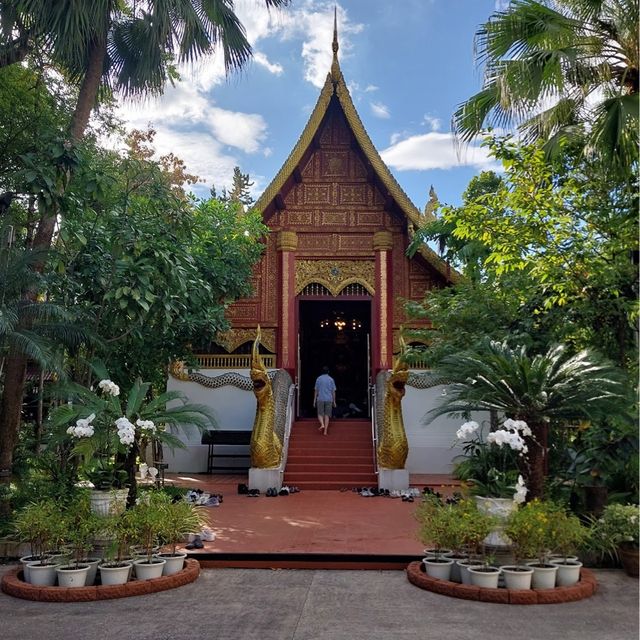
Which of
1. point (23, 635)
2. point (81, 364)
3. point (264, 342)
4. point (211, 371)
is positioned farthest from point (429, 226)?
point (23, 635)

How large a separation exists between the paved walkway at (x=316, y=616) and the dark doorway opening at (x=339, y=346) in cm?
1258

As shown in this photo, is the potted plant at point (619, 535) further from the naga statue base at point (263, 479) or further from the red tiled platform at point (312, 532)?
the naga statue base at point (263, 479)

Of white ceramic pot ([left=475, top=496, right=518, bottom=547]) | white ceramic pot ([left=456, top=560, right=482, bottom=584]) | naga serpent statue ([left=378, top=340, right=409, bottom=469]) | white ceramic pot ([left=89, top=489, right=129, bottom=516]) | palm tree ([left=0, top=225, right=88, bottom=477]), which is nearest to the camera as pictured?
white ceramic pot ([left=456, top=560, right=482, bottom=584])

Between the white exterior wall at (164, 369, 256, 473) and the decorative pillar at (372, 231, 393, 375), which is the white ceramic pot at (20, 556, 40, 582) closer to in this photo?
the white exterior wall at (164, 369, 256, 473)

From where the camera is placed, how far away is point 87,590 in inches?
200

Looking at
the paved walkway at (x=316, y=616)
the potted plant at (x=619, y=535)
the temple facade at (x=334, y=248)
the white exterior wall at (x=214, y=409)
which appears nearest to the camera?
the paved walkway at (x=316, y=616)

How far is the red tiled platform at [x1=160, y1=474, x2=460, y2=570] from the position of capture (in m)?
6.21

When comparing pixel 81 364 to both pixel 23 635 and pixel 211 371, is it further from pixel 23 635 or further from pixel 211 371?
pixel 211 371

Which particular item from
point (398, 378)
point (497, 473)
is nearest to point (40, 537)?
point (497, 473)

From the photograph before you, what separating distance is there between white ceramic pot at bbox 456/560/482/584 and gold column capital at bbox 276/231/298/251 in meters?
9.40

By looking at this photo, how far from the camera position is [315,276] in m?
14.0

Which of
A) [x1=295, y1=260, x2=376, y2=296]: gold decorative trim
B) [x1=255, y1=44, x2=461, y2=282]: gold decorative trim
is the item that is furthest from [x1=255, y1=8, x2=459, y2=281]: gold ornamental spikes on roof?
[x1=295, y1=260, x2=376, y2=296]: gold decorative trim

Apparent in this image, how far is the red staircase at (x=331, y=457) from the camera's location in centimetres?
1080

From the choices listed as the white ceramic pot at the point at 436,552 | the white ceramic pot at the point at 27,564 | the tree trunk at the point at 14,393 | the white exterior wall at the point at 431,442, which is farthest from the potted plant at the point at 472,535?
the white exterior wall at the point at 431,442
